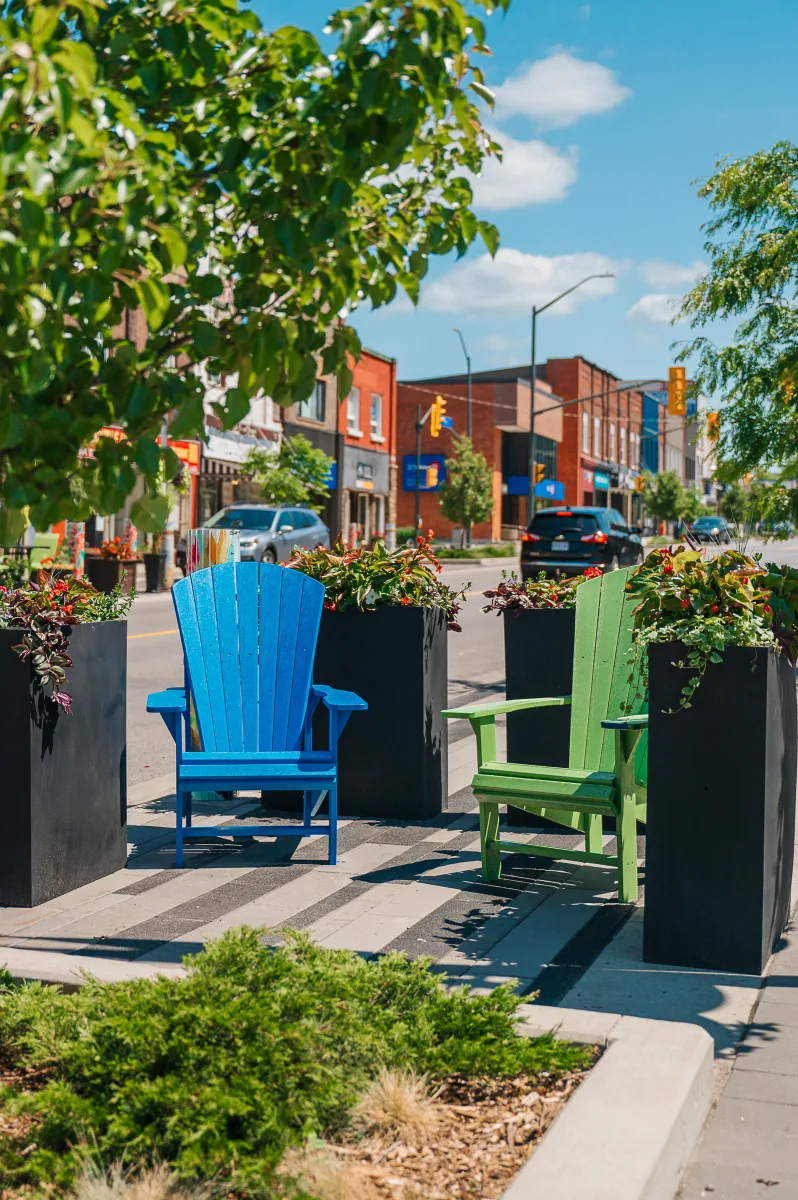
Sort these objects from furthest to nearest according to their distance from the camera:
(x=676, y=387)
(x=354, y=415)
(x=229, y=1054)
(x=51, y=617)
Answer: (x=354, y=415) → (x=676, y=387) → (x=51, y=617) → (x=229, y=1054)

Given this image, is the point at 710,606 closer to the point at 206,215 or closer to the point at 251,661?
the point at 206,215

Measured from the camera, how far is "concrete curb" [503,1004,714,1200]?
2510 millimetres

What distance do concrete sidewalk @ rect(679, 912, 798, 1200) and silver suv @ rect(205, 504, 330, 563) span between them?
2172cm

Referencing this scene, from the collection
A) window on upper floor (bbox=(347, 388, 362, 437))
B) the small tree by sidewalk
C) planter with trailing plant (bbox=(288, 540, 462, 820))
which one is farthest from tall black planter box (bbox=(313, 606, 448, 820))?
the small tree by sidewalk

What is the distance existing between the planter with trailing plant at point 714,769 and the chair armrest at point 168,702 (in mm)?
2207

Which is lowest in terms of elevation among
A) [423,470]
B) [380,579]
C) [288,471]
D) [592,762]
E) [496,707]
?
[592,762]

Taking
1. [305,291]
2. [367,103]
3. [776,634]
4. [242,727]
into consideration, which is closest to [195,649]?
[242,727]

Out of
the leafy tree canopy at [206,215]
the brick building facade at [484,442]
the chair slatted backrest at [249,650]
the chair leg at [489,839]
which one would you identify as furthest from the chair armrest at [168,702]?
the brick building facade at [484,442]

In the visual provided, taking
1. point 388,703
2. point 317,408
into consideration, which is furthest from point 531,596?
point 317,408

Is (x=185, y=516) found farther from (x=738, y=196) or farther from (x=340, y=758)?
(x=340, y=758)

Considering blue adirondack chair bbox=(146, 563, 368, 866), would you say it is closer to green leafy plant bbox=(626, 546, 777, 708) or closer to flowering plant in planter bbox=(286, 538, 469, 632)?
flowering plant in planter bbox=(286, 538, 469, 632)

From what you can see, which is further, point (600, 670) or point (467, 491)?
point (467, 491)

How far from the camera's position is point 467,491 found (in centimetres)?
5259

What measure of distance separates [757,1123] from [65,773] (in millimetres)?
3000
